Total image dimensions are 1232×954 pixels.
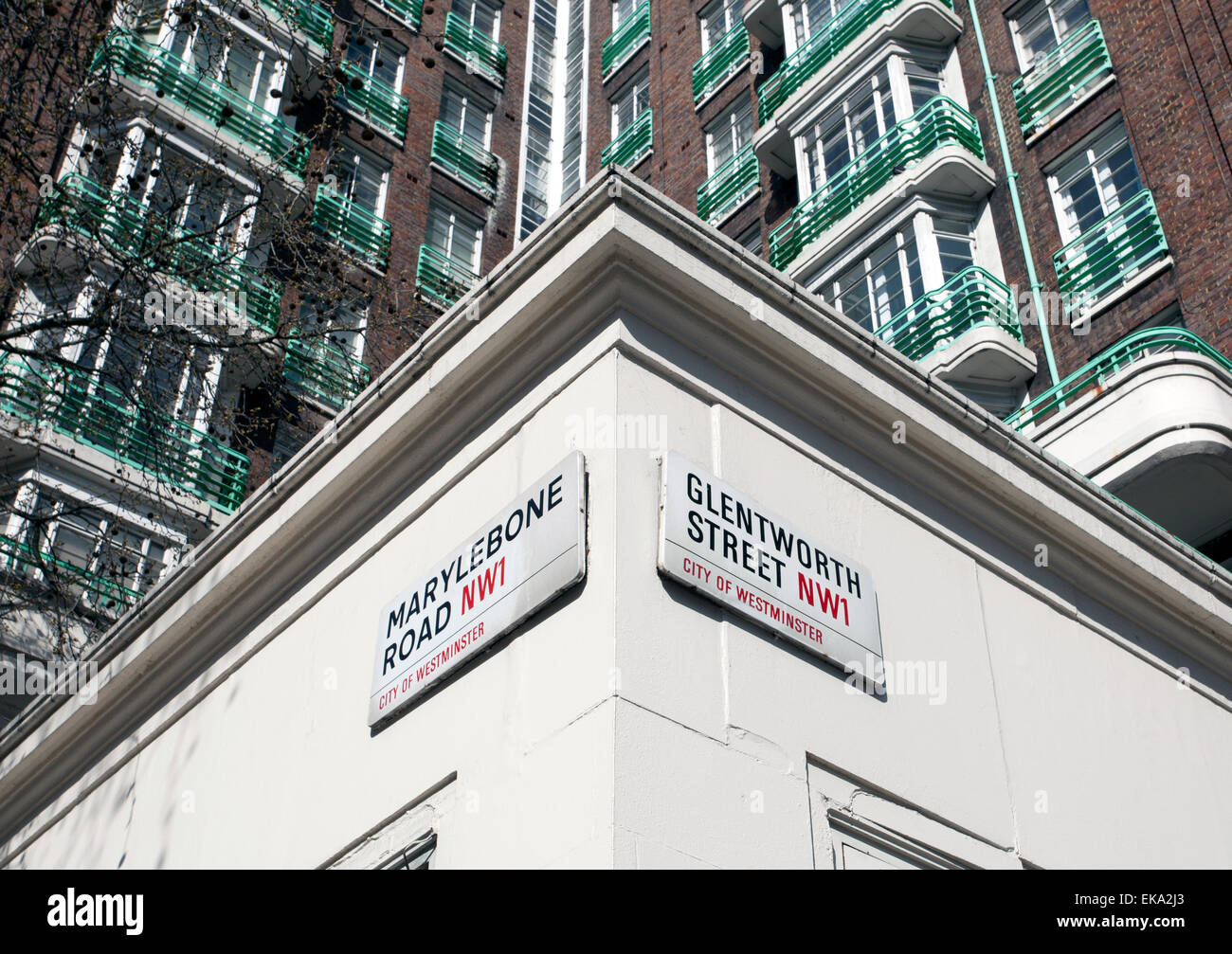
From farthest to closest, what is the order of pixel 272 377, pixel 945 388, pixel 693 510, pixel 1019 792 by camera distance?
pixel 272 377 → pixel 945 388 → pixel 1019 792 → pixel 693 510

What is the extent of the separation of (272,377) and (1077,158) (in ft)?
48.3

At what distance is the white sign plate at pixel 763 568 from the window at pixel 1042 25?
19.5 metres

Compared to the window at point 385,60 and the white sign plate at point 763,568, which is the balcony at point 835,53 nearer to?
the window at point 385,60

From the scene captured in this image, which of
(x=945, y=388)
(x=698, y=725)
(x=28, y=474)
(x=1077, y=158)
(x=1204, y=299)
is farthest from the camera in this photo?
(x=1077, y=158)

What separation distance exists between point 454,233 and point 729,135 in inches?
289

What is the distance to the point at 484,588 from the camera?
612 cm

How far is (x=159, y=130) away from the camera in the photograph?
77.1ft

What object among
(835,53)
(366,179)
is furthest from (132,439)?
(835,53)

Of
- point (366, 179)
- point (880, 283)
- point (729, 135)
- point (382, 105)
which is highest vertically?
point (382, 105)

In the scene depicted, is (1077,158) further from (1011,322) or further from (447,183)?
(447,183)

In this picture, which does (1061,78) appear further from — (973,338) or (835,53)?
(973,338)

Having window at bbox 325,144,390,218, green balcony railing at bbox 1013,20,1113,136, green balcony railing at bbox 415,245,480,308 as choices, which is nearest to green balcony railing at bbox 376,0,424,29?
window at bbox 325,144,390,218

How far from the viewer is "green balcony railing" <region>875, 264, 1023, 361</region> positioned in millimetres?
19875

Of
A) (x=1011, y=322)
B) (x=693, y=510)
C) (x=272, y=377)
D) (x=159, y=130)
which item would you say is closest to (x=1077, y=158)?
(x=1011, y=322)
